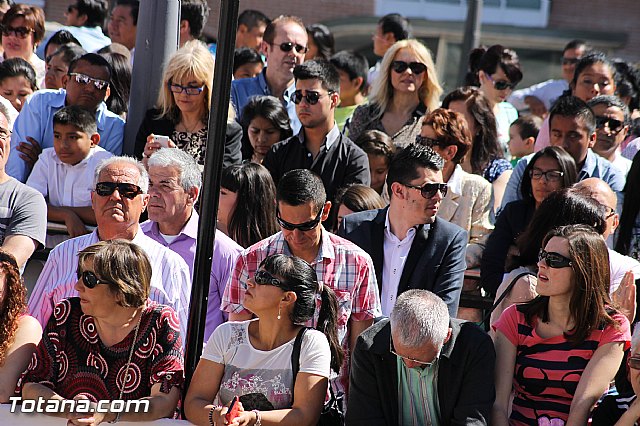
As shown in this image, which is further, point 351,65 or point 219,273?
point 351,65

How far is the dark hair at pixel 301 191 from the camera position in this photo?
4848 mm

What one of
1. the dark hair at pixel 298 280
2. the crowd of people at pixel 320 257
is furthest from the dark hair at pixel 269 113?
the dark hair at pixel 298 280

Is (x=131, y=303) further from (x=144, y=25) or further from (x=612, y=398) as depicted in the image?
(x=144, y=25)

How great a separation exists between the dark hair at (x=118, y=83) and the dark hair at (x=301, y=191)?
8.76 ft

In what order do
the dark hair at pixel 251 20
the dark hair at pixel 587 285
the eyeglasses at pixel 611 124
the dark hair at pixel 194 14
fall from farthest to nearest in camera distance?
the dark hair at pixel 251 20, the dark hair at pixel 194 14, the eyeglasses at pixel 611 124, the dark hair at pixel 587 285

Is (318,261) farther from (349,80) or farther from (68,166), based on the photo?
(349,80)

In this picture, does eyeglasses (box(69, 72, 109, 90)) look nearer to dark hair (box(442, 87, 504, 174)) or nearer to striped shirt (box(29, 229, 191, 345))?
striped shirt (box(29, 229, 191, 345))

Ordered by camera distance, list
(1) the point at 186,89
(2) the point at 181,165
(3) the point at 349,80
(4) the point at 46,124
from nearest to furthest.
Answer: (2) the point at 181,165
(1) the point at 186,89
(4) the point at 46,124
(3) the point at 349,80

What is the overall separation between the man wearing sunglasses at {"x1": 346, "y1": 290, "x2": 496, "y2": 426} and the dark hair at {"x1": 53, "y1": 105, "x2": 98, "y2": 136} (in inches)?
101

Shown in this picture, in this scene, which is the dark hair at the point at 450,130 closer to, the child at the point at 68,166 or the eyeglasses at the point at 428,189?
the eyeglasses at the point at 428,189

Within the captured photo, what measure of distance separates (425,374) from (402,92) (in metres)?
3.27

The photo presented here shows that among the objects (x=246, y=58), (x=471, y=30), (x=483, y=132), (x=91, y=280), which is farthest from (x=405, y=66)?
(x=471, y=30)

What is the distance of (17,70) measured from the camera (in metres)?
7.49

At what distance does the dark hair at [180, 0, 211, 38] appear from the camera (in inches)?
317
